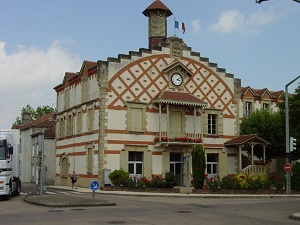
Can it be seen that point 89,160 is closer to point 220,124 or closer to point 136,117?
point 136,117

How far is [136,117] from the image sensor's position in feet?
127

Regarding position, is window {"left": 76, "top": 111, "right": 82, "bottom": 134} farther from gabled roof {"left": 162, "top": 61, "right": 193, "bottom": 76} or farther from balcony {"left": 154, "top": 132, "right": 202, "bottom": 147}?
gabled roof {"left": 162, "top": 61, "right": 193, "bottom": 76}

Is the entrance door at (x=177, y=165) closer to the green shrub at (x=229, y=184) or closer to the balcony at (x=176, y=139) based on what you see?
the balcony at (x=176, y=139)

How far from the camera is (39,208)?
780 inches

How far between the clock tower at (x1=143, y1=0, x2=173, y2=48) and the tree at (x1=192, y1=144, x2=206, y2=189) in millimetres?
12004

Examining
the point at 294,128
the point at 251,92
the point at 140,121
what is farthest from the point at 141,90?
the point at 251,92

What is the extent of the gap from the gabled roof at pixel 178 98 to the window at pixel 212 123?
2577 millimetres

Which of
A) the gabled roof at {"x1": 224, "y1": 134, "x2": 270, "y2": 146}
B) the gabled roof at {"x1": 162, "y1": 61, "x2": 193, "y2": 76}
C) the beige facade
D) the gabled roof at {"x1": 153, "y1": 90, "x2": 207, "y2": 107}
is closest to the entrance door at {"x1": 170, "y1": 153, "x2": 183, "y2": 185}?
the beige facade

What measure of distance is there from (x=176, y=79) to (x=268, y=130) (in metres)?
9.47

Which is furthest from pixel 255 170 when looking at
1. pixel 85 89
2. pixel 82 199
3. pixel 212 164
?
pixel 82 199

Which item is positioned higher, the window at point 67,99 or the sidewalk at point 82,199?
the window at point 67,99

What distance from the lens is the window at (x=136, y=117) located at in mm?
38188

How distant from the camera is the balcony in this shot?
126ft

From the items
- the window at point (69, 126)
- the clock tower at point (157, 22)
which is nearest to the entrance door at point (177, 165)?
the window at point (69, 126)
